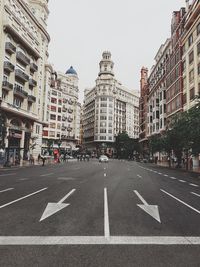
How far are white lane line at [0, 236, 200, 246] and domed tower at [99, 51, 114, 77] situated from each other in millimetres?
115378

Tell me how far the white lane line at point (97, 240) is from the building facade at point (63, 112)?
253ft

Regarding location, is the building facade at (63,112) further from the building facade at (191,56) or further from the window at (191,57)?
the window at (191,57)

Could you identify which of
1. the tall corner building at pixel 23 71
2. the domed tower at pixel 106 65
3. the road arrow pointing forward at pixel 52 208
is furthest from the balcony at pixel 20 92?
the domed tower at pixel 106 65

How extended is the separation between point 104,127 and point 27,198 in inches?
4091

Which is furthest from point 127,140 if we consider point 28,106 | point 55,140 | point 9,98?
point 9,98

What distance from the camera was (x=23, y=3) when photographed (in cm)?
4050

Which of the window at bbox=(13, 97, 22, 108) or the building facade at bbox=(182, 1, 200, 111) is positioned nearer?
the building facade at bbox=(182, 1, 200, 111)

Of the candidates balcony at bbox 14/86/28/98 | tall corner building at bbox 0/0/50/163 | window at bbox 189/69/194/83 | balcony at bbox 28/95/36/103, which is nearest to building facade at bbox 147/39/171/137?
window at bbox 189/69/194/83

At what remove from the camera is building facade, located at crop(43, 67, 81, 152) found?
288 feet

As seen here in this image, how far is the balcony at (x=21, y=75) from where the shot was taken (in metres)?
39.8

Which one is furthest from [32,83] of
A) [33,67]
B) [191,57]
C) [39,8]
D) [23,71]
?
[191,57]

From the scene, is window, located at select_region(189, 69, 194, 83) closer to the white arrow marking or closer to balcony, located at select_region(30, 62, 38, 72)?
balcony, located at select_region(30, 62, 38, 72)

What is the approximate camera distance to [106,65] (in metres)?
117
